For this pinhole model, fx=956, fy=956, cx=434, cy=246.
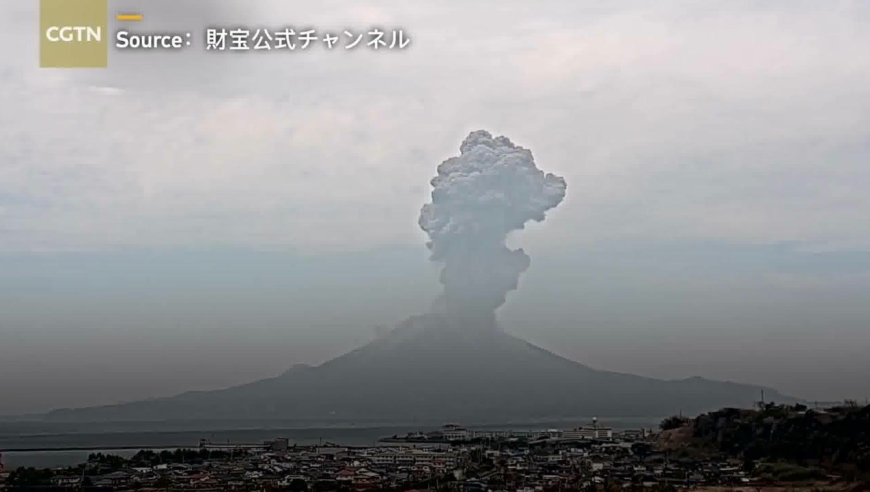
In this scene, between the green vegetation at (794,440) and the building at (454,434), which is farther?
the building at (454,434)

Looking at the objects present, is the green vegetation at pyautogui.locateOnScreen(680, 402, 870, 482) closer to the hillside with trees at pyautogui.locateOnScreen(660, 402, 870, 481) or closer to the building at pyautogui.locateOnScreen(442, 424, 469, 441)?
the hillside with trees at pyautogui.locateOnScreen(660, 402, 870, 481)

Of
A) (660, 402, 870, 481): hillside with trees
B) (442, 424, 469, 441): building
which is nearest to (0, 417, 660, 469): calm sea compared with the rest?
(442, 424, 469, 441): building

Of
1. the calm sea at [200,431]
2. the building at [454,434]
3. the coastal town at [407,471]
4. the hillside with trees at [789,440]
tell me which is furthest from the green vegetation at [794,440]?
the calm sea at [200,431]

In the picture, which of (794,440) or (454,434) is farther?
(454,434)

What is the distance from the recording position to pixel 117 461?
18328 mm

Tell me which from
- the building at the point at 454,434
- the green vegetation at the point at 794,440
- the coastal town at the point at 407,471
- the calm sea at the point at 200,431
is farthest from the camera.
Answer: the calm sea at the point at 200,431

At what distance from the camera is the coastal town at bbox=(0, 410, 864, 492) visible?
46.9ft

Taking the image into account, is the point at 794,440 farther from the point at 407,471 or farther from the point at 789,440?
the point at 407,471

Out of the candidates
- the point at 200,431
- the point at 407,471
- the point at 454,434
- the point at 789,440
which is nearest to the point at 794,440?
the point at 789,440

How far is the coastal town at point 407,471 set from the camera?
14305mm

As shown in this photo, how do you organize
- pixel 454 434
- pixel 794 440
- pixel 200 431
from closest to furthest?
pixel 794 440
pixel 454 434
pixel 200 431

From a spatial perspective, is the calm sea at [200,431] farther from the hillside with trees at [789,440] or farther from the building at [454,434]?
the hillside with trees at [789,440]

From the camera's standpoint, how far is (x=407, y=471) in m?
16.3

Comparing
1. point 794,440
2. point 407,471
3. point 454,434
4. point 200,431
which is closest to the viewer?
point 407,471
